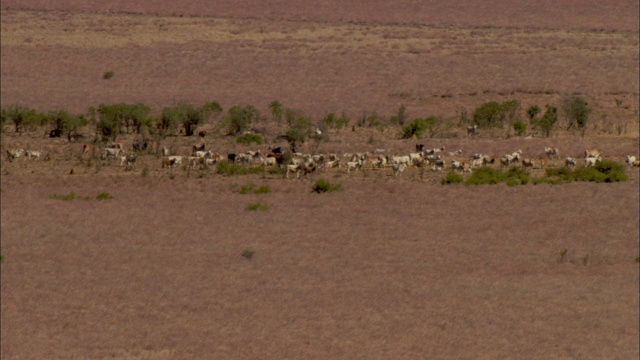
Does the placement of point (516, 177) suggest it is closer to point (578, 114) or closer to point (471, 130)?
point (471, 130)

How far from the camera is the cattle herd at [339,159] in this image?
31719mm

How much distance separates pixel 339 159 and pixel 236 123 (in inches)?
280

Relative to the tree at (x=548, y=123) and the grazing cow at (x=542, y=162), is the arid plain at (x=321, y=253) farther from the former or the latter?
the grazing cow at (x=542, y=162)

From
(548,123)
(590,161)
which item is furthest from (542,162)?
(548,123)

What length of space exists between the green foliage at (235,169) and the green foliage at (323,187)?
273cm

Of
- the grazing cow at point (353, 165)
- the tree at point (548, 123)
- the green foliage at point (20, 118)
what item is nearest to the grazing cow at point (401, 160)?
the grazing cow at point (353, 165)

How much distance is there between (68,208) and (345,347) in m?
12.7

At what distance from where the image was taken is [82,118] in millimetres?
39438

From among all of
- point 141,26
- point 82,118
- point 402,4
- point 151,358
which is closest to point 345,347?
point 151,358

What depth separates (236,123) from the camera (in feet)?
129

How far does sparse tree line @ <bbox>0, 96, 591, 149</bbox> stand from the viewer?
37.7 meters

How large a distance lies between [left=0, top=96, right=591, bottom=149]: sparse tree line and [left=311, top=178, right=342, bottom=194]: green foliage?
6.49m

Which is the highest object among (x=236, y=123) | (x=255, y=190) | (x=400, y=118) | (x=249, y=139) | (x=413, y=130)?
(x=400, y=118)

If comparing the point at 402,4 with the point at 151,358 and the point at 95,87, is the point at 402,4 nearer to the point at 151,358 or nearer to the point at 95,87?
the point at 95,87
